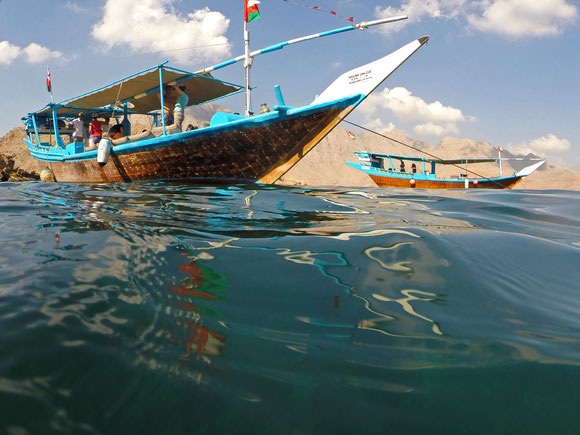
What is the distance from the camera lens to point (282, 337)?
2.69 feet

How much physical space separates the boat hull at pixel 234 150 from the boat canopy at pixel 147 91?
1401mm

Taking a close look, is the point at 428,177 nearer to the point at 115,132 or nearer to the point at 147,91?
the point at 147,91

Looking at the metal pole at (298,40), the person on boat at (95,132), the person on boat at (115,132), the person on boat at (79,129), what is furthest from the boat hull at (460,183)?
the person on boat at (79,129)

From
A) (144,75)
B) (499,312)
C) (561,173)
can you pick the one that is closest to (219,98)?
(144,75)

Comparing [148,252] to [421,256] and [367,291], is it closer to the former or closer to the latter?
[367,291]

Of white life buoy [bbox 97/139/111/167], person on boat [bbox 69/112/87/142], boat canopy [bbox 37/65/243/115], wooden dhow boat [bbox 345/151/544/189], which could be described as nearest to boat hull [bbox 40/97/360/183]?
white life buoy [bbox 97/139/111/167]

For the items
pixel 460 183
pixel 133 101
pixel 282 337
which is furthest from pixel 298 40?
pixel 460 183

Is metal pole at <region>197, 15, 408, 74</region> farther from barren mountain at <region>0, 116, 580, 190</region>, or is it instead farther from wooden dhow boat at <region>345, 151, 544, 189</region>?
barren mountain at <region>0, 116, 580, 190</region>

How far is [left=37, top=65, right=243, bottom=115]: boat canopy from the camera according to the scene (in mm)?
7024

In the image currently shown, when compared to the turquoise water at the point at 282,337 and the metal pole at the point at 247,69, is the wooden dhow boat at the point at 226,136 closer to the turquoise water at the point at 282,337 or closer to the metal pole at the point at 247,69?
the metal pole at the point at 247,69

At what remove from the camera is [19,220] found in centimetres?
210

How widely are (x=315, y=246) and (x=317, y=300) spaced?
1.93 feet

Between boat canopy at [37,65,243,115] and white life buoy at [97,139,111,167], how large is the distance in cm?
112

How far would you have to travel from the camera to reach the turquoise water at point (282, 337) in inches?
22.9
